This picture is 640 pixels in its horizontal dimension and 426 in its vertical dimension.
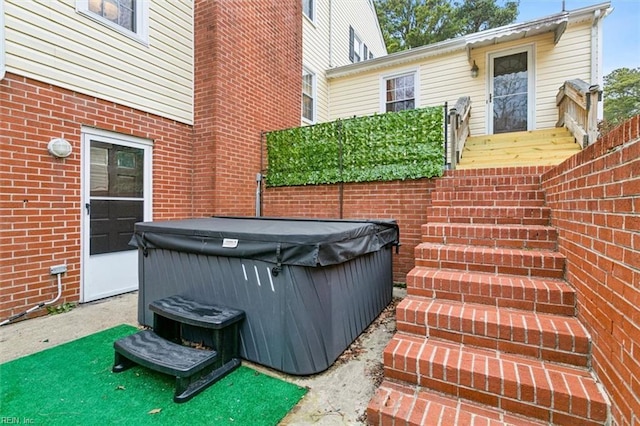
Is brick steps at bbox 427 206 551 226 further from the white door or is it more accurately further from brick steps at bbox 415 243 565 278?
the white door

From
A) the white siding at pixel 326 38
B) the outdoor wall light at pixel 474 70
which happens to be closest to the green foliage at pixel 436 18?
the white siding at pixel 326 38

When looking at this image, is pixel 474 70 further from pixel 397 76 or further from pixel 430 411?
pixel 430 411

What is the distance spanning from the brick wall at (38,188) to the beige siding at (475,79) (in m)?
6.00

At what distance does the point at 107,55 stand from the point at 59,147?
Answer: 146 cm

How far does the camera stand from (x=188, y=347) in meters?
2.25

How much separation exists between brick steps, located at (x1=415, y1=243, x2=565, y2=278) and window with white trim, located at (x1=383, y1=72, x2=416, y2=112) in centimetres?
593

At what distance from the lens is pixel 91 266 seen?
382 cm

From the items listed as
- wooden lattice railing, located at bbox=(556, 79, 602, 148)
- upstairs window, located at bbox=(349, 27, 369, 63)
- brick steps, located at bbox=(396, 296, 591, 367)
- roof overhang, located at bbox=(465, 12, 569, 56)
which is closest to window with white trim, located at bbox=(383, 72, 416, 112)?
roof overhang, located at bbox=(465, 12, 569, 56)

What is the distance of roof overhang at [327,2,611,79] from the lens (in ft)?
18.6

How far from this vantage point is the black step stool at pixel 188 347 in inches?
77.7

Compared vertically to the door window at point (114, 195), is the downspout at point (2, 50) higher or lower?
higher

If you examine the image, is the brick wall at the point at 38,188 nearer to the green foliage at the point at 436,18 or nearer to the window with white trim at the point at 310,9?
the window with white trim at the point at 310,9

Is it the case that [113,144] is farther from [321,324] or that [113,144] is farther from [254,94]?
[321,324]

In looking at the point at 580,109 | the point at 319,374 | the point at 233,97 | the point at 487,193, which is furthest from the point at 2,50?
the point at 580,109
